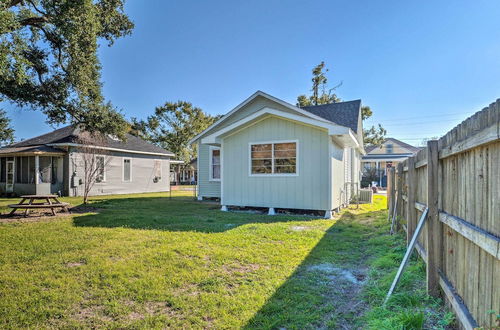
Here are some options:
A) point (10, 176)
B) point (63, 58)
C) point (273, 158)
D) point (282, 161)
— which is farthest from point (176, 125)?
point (282, 161)

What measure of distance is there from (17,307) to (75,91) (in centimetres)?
1189

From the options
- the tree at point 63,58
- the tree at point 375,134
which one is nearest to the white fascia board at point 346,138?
the tree at point 63,58

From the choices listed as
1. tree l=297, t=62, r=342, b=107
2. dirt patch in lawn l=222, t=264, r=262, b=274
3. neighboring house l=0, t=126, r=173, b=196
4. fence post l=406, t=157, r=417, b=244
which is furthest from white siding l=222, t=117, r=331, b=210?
tree l=297, t=62, r=342, b=107

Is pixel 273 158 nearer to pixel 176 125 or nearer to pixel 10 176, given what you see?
pixel 10 176

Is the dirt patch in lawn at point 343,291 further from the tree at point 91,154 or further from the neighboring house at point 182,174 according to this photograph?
the neighboring house at point 182,174

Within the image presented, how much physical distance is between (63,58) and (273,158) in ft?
33.2

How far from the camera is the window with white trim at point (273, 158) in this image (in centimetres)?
920

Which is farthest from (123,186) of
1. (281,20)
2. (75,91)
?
(281,20)

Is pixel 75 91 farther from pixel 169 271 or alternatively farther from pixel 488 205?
pixel 488 205

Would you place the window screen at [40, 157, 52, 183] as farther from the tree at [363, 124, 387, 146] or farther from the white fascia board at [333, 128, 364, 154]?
the tree at [363, 124, 387, 146]

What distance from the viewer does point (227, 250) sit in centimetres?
512

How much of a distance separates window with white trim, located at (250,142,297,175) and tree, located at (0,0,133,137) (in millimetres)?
7720

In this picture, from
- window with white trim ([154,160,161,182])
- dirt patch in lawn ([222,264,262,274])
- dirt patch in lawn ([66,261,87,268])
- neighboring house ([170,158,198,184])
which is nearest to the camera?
dirt patch in lawn ([222,264,262,274])

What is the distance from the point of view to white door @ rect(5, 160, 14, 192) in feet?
56.0
